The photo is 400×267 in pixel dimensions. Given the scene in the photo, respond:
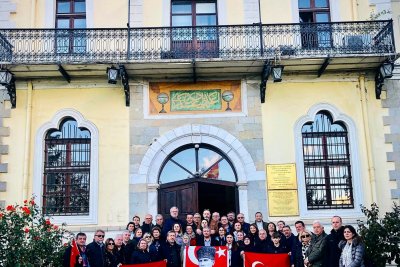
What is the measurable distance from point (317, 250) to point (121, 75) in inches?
306

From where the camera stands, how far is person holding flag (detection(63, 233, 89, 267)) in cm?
1162

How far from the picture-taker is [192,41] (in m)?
16.8

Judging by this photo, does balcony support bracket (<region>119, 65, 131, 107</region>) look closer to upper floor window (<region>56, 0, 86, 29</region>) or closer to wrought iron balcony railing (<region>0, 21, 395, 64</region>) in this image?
wrought iron balcony railing (<region>0, 21, 395, 64</region>)

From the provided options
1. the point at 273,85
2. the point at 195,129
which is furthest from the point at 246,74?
the point at 195,129

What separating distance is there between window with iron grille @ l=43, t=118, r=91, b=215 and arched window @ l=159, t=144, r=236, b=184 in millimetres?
2275

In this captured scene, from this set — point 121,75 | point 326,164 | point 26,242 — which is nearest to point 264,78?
point 326,164

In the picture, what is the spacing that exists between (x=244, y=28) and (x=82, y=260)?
854cm

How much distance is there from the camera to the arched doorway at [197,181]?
53.5 ft

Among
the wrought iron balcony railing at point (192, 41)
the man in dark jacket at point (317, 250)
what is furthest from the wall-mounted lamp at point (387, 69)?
the man in dark jacket at point (317, 250)

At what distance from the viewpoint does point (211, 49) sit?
1677 centimetres

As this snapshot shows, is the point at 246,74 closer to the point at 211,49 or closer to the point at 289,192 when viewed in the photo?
the point at 211,49

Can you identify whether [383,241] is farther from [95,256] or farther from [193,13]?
[193,13]

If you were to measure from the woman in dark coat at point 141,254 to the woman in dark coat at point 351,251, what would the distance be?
12.8ft

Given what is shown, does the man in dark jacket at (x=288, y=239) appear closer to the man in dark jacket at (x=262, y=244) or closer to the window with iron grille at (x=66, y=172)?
the man in dark jacket at (x=262, y=244)
